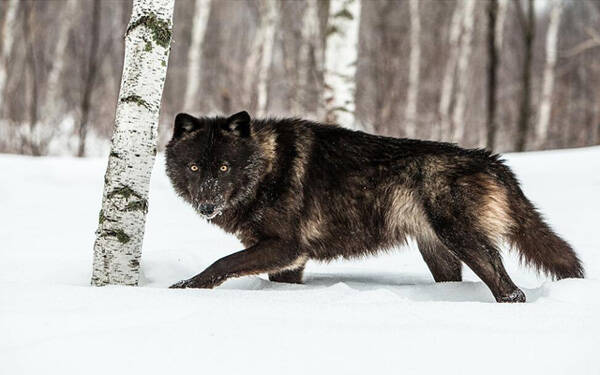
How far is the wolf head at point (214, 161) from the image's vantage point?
12.8 feet

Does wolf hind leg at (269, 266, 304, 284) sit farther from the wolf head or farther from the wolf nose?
the wolf nose

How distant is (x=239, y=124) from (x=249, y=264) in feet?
3.30

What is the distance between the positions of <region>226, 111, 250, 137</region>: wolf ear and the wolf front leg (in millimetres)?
810

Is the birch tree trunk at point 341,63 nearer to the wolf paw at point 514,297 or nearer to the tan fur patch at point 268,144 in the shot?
the tan fur patch at point 268,144

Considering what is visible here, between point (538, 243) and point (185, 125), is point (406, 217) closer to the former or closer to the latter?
point (538, 243)

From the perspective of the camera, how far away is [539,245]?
3.82 metres

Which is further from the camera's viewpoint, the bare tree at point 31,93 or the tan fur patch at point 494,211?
the bare tree at point 31,93

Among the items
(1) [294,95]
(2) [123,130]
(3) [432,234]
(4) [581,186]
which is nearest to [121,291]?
(2) [123,130]

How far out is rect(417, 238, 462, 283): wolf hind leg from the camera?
424 centimetres

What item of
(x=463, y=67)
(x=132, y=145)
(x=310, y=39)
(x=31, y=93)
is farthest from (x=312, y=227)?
(x=463, y=67)

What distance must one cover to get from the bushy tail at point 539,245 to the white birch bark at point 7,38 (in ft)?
44.8

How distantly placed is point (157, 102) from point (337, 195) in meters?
1.34

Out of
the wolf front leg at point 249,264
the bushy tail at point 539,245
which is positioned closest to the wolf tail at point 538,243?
the bushy tail at point 539,245

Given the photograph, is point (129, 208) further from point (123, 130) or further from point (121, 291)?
point (121, 291)
